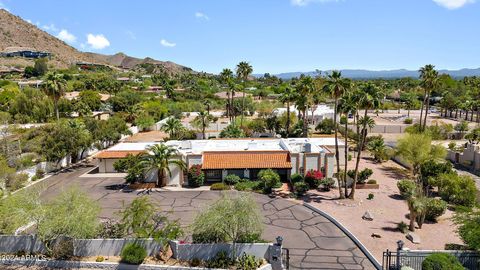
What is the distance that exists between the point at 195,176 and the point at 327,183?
13737 millimetres

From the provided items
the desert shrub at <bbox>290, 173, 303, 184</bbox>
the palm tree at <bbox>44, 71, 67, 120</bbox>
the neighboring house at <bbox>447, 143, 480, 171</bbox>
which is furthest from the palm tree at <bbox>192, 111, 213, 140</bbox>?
the neighboring house at <bbox>447, 143, 480, 171</bbox>

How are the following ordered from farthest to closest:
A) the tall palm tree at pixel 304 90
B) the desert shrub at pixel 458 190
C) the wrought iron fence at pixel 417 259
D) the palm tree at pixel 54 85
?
the palm tree at pixel 54 85
the tall palm tree at pixel 304 90
the desert shrub at pixel 458 190
the wrought iron fence at pixel 417 259

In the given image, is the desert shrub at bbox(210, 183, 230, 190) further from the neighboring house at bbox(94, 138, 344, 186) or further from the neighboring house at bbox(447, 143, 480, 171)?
the neighboring house at bbox(447, 143, 480, 171)

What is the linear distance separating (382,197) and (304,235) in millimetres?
12808

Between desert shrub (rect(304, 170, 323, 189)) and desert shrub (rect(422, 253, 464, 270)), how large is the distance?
58.3 feet

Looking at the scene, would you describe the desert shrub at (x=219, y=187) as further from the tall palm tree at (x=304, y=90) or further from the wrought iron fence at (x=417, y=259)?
the wrought iron fence at (x=417, y=259)

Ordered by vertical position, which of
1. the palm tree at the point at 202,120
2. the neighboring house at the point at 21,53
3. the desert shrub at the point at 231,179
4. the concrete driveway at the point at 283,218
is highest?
the neighboring house at the point at 21,53

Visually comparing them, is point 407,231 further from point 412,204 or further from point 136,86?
Answer: point 136,86

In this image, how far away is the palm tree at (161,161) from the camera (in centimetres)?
3881

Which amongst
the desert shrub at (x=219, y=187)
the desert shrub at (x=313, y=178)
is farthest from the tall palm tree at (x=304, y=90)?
the desert shrub at (x=219, y=187)

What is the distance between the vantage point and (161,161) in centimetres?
3881

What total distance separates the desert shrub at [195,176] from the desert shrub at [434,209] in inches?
850

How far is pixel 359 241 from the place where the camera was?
25953 millimetres

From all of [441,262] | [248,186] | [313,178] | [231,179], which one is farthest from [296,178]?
[441,262]
